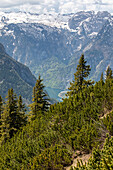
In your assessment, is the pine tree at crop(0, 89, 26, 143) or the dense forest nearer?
the dense forest

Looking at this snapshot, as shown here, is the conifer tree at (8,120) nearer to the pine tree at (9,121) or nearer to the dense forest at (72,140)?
the pine tree at (9,121)

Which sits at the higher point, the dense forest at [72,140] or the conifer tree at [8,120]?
the conifer tree at [8,120]

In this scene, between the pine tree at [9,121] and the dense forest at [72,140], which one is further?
the pine tree at [9,121]

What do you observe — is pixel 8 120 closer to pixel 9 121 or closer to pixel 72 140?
pixel 9 121

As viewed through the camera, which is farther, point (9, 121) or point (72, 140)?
point (9, 121)

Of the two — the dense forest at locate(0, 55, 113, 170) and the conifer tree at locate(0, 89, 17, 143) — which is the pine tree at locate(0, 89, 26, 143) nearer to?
the conifer tree at locate(0, 89, 17, 143)

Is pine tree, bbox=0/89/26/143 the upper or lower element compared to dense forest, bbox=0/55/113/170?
upper

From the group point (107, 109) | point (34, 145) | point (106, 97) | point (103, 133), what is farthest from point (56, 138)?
point (106, 97)

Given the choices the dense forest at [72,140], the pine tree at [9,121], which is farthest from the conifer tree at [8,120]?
the dense forest at [72,140]

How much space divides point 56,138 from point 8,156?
15.7ft

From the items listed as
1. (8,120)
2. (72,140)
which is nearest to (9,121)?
(8,120)

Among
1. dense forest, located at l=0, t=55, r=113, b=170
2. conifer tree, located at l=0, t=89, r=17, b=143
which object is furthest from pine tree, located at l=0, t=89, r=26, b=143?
dense forest, located at l=0, t=55, r=113, b=170

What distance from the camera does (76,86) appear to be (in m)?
36.0

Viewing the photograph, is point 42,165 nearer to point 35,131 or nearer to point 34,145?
point 34,145
